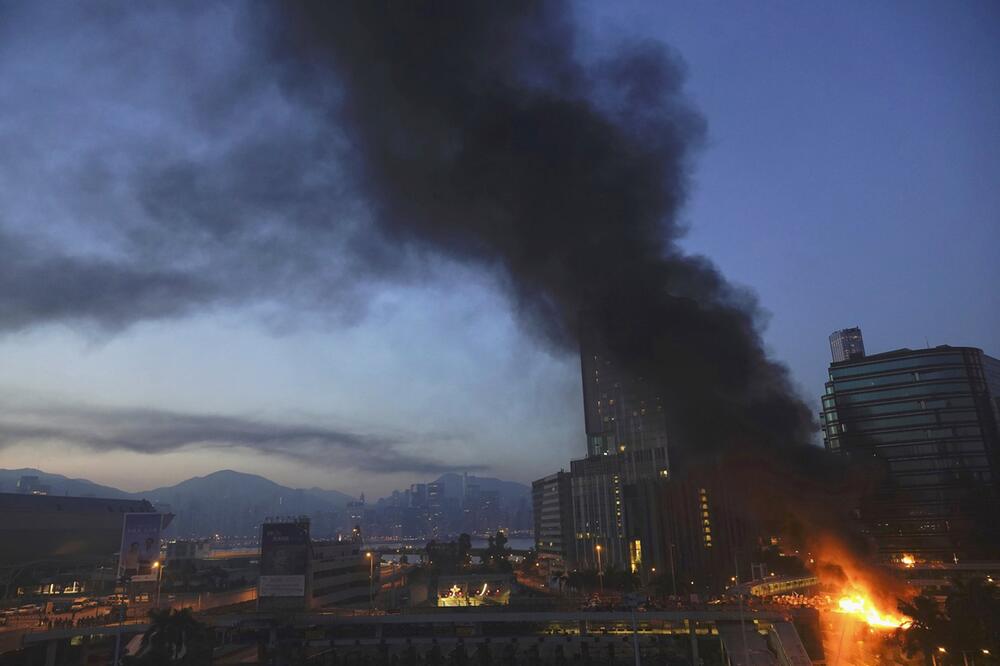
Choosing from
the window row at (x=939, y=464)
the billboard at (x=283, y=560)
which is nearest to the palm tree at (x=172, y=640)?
the billboard at (x=283, y=560)

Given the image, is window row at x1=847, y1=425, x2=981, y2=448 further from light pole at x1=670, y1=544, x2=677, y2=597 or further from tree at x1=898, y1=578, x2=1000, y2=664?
tree at x1=898, y1=578, x2=1000, y2=664

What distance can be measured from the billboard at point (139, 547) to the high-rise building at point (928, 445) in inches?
4289

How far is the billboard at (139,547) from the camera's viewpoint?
249ft

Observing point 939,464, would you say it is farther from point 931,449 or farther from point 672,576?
point 672,576

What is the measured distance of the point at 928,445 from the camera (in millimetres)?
121000

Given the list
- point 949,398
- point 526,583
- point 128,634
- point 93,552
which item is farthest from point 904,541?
point 93,552

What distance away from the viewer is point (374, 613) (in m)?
64.4

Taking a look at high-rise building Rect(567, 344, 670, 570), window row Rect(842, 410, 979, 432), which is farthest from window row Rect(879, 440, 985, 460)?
high-rise building Rect(567, 344, 670, 570)

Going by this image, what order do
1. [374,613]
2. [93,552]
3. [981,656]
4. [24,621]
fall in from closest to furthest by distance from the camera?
1. [981,656]
2. [24,621]
3. [374,613]
4. [93,552]

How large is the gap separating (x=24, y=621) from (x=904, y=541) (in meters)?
133

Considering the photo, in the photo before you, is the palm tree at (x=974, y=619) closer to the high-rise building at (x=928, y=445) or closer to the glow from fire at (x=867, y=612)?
the glow from fire at (x=867, y=612)

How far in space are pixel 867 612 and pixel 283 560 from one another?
5712 centimetres

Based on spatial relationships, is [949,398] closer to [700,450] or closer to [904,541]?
[904,541]

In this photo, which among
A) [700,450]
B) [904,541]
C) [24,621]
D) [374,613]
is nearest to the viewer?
[24,621]
